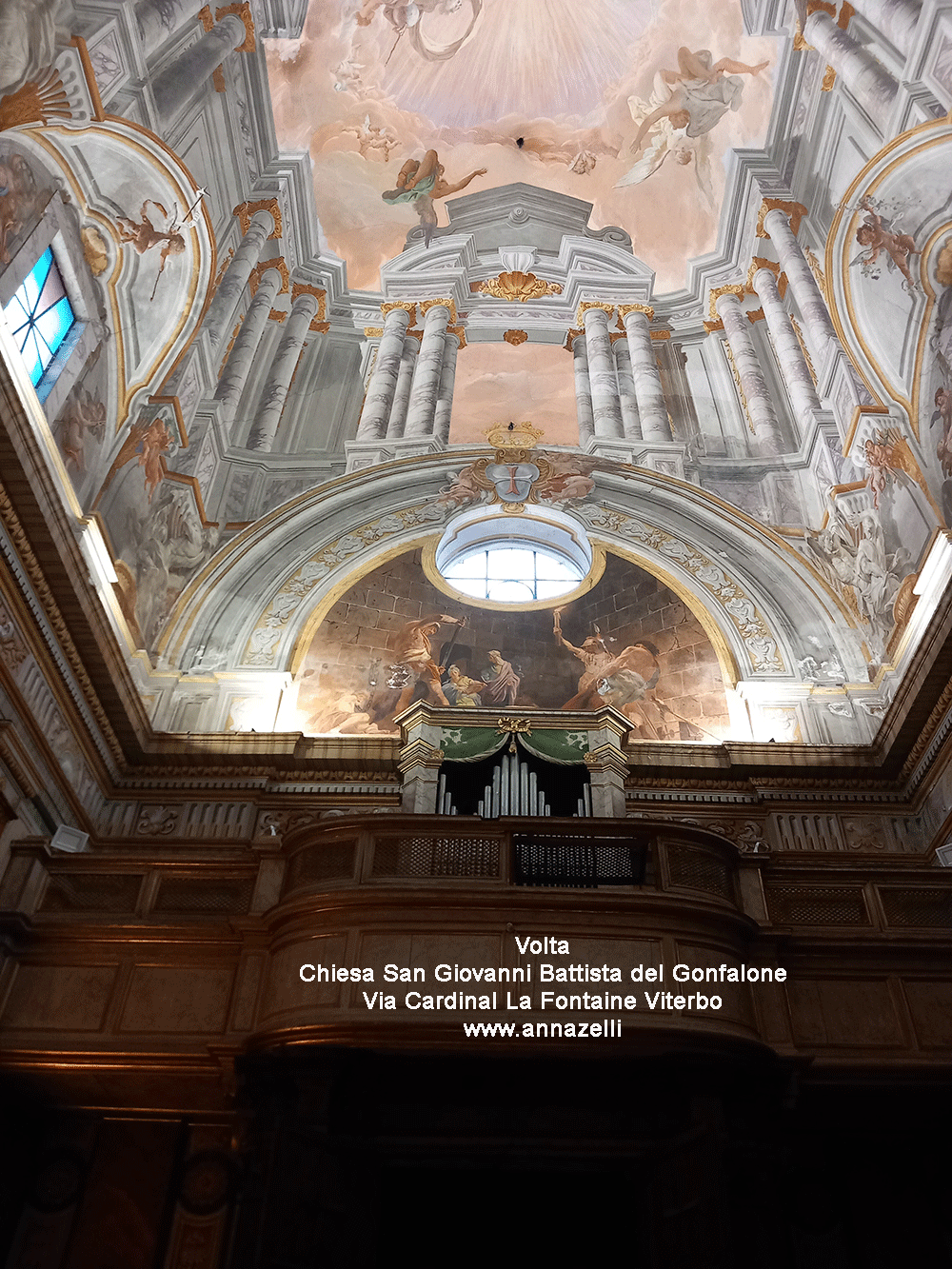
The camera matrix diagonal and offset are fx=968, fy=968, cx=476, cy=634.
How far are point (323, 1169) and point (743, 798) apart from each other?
24.4 feet

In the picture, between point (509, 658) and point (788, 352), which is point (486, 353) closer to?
point (788, 352)

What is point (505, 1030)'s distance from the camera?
26.7 feet

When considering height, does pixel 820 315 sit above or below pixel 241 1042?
above

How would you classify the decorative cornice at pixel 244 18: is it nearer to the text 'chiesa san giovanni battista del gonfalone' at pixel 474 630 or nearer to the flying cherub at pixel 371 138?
the text 'chiesa san giovanni battista del gonfalone' at pixel 474 630

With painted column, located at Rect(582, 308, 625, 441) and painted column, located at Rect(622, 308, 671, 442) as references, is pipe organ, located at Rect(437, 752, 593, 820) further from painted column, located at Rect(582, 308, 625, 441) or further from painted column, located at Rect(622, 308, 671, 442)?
painted column, located at Rect(622, 308, 671, 442)

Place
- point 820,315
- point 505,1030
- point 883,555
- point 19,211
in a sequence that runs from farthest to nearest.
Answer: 1. point 820,315
2. point 883,555
3. point 19,211
4. point 505,1030

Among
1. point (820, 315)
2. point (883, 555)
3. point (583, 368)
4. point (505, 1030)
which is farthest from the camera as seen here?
point (583, 368)

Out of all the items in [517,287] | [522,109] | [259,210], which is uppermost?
[522,109]

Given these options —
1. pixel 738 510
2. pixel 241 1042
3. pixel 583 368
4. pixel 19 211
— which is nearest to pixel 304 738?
pixel 241 1042

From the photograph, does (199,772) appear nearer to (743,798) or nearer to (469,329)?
(743,798)

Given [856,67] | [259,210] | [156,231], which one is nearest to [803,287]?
[856,67]

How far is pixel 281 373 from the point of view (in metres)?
18.5

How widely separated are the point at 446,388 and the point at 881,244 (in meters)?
8.33

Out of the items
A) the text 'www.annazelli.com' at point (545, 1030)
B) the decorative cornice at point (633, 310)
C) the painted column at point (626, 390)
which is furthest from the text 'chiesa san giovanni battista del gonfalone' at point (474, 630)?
the decorative cornice at point (633, 310)
